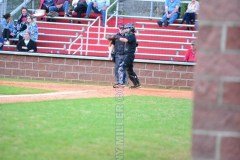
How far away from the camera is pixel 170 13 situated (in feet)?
81.9

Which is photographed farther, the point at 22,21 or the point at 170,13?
the point at 170,13

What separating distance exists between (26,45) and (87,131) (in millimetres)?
13826

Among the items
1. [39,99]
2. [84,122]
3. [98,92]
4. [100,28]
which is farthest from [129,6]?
[84,122]

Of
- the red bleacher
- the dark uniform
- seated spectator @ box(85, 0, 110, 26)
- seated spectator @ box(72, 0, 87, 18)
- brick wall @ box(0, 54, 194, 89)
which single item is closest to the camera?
the dark uniform

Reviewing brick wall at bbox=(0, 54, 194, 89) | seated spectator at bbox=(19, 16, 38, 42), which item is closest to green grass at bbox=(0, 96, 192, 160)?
brick wall at bbox=(0, 54, 194, 89)

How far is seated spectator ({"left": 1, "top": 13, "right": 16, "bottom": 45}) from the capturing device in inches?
931

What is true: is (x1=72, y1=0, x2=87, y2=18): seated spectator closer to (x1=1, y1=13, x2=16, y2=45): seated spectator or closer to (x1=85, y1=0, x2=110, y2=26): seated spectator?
(x1=85, y1=0, x2=110, y2=26): seated spectator

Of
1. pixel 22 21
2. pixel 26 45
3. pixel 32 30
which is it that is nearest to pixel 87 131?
pixel 26 45

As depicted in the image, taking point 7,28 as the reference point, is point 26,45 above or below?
below

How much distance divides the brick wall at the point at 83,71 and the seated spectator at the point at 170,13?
13.9 ft

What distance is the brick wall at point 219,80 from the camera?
1.95m

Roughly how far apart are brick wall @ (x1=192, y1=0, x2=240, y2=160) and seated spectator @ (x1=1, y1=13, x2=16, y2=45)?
2219cm

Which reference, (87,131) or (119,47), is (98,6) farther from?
(87,131)

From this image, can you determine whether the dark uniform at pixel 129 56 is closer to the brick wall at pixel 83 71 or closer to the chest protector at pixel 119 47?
the chest protector at pixel 119 47
